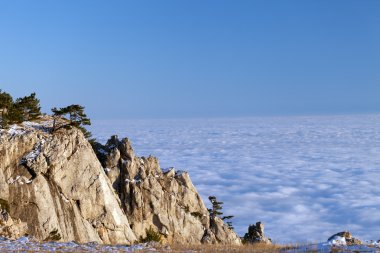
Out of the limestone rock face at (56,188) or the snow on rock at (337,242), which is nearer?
the snow on rock at (337,242)

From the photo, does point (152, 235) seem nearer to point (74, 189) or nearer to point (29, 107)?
point (74, 189)

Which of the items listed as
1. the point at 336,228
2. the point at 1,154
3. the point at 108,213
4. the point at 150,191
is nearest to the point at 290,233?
the point at 336,228

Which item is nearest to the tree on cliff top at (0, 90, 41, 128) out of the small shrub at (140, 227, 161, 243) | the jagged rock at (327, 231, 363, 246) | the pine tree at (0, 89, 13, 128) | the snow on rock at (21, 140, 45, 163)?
the pine tree at (0, 89, 13, 128)

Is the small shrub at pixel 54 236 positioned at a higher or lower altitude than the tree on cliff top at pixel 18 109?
lower

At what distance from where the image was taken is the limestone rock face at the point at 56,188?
120ft

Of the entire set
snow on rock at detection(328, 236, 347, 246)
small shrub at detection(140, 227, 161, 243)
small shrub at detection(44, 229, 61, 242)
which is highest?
snow on rock at detection(328, 236, 347, 246)

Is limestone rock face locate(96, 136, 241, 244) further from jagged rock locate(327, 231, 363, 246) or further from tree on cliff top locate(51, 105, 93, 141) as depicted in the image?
jagged rock locate(327, 231, 363, 246)

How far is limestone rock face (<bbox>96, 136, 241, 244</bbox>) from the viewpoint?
184 feet

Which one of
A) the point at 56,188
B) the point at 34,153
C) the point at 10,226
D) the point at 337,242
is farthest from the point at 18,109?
the point at 337,242

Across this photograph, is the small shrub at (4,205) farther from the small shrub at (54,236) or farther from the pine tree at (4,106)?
the pine tree at (4,106)

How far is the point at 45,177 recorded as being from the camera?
1554 inches

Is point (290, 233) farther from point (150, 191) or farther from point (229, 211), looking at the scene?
point (150, 191)

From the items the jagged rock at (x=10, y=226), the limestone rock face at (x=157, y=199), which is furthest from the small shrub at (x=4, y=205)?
the limestone rock face at (x=157, y=199)

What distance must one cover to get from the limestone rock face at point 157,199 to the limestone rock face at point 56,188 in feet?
28.4
